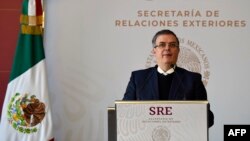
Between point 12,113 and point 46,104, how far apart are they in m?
0.30

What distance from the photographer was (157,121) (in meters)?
1.93

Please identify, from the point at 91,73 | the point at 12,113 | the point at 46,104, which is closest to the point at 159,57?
the point at 91,73

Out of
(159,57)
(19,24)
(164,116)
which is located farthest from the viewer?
(19,24)

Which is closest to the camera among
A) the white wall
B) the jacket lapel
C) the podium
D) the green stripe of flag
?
the podium

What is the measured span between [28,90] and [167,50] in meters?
1.26

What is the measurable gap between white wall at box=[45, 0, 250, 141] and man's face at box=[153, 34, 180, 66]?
1.44 feet

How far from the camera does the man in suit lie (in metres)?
3.16

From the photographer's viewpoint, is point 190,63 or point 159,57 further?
point 190,63

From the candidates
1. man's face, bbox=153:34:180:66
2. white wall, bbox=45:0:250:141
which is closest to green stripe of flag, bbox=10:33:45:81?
white wall, bbox=45:0:250:141

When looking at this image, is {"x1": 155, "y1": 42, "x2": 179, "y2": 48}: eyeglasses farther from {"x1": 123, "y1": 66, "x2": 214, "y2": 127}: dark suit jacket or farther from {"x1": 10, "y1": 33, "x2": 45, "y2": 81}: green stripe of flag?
{"x1": 10, "y1": 33, "x2": 45, "y2": 81}: green stripe of flag

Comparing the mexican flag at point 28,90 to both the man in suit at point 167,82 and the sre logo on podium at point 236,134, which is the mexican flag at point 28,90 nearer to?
the man in suit at point 167,82

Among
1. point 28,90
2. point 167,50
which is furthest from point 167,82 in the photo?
point 28,90

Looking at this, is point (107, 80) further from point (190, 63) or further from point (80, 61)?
point (190, 63)

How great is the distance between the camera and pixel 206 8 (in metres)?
3.76
